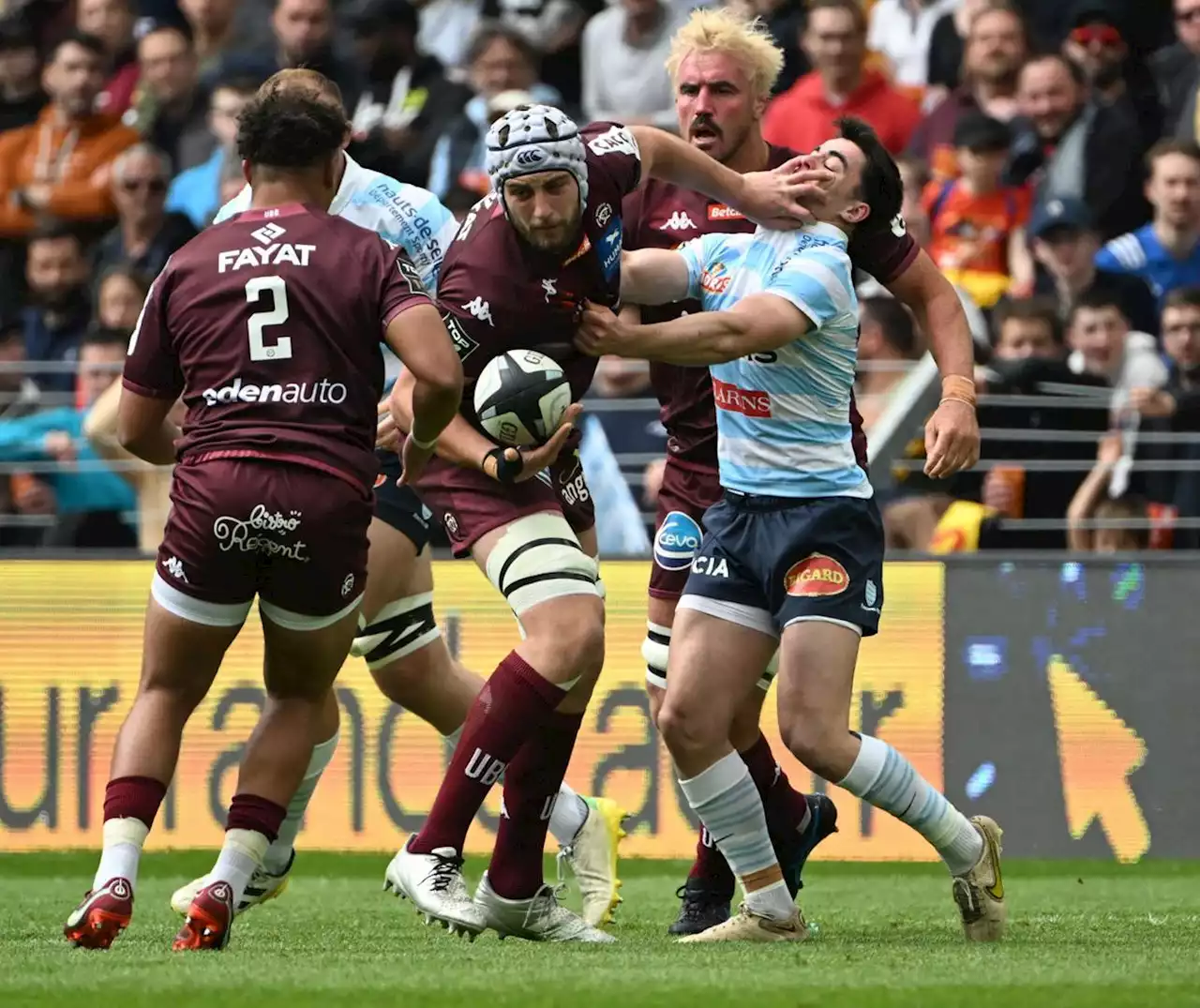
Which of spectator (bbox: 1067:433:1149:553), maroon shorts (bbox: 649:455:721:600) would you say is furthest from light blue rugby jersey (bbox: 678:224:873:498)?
spectator (bbox: 1067:433:1149:553)

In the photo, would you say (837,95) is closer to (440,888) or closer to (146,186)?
(146,186)

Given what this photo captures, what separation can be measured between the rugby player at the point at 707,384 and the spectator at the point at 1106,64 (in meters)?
5.96

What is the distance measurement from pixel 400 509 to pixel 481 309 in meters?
1.20

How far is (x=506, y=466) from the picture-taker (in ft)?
21.0

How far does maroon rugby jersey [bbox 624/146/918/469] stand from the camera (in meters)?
7.40

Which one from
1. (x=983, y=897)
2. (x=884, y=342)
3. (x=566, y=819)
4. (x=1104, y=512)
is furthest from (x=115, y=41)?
(x=983, y=897)

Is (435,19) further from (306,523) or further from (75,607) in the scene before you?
(306,523)

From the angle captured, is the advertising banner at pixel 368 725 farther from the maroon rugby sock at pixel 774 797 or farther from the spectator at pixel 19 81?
the spectator at pixel 19 81

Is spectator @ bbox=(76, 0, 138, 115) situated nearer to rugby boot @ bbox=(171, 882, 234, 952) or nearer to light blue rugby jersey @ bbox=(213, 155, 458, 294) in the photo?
light blue rugby jersey @ bbox=(213, 155, 458, 294)

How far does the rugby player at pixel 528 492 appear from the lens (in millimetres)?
6406

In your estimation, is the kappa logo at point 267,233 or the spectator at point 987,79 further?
the spectator at point 987,79

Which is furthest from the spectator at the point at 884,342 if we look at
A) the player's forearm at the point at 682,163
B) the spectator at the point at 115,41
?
the spectator at the point at 115,41

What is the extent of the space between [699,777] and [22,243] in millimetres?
9994

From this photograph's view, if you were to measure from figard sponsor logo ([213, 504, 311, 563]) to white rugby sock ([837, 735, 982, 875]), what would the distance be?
168 cm
